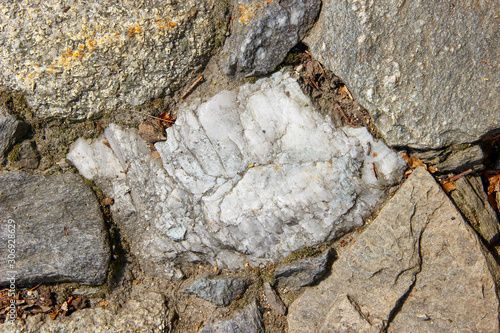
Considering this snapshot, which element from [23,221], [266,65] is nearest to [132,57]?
[266,65]

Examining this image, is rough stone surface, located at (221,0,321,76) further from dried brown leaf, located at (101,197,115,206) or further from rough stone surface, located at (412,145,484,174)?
dried brown leaf, located at (101,197,115,206)

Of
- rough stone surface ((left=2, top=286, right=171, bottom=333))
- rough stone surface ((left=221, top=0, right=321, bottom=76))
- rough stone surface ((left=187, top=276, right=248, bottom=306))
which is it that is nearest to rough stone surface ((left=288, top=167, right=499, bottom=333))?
rough stone surface ((left=187, top=276, right=248, bottom=306))

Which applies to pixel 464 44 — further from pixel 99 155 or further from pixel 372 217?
pixel 99 155

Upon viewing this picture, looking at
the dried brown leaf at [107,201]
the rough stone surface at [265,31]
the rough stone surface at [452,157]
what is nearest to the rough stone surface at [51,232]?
the dried brown leaf at [107,201]

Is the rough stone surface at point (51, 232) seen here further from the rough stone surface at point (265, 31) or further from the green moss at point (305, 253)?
the rough stone surface at point (265, 31)

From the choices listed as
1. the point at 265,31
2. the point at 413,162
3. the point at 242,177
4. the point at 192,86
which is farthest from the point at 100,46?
the point at 413,162

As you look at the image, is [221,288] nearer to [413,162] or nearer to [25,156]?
[413,162]
